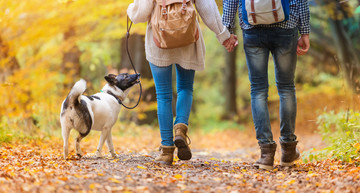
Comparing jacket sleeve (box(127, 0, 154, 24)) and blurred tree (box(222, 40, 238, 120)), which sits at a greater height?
jacket sleeve (box(127, 0, 154, 24))

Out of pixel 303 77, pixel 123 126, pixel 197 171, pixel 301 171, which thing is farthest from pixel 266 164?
pixel 303 77

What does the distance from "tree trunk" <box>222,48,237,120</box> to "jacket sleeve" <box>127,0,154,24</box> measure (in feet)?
41.3

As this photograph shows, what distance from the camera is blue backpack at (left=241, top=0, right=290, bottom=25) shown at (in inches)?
147

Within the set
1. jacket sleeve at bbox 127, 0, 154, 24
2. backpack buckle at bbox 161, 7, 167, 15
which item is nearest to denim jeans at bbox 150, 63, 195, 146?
jacket sleeve at bbox 127, 0, 154, 24

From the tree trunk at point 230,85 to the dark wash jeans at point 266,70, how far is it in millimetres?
12330

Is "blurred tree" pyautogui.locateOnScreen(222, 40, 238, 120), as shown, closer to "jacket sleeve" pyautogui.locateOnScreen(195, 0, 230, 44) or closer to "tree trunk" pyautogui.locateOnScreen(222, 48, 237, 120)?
"tree trunk" pyautogui.locateOnScreen(222, 48, 237, 120)

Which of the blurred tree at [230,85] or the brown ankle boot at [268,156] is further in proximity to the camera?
the blurred tree at [230,85]

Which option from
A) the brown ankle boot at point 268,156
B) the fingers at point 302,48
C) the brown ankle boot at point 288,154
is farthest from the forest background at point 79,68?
the fingers at point 302,48

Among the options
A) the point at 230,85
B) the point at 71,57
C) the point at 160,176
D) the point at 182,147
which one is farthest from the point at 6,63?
the point at 230,85

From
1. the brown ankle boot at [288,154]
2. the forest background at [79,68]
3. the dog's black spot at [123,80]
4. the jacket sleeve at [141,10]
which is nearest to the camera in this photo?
the jacket sleeve at [141,10]

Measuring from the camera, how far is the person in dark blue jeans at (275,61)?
3.95 meters

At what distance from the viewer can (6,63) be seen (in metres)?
8.35

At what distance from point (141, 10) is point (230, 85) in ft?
43.7

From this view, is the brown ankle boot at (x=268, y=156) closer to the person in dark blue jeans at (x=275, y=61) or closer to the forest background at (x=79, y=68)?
the person in dark blue jeans at (x=275, y=61)
